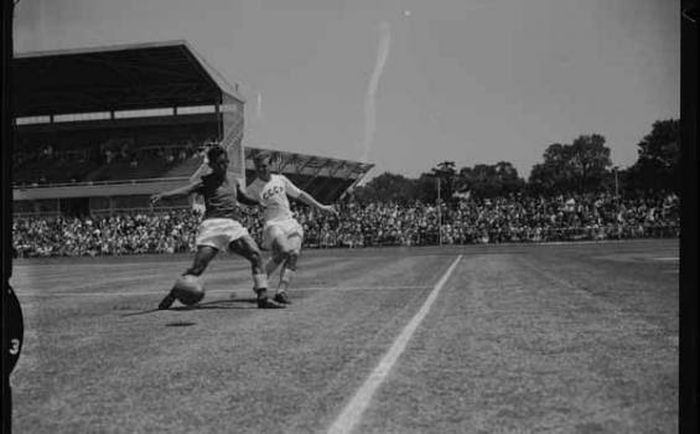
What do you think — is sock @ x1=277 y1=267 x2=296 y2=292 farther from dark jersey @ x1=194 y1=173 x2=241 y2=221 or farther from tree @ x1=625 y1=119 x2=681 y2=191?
tree @ x1=625 y1=119 x2=681 y2=191

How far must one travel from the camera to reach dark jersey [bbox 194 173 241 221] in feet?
20.0

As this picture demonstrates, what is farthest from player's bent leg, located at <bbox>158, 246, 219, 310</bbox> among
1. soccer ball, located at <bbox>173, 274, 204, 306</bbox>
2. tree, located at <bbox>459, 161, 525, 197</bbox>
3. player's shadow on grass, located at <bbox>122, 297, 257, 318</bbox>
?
tree, located at <bbox>459, 161, 525, 197</bbox>

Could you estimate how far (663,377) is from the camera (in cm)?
314

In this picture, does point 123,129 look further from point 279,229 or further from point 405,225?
point 405,225

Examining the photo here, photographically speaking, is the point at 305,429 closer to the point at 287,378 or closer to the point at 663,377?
the point at 287,378

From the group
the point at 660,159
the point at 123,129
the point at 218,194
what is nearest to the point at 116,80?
the point at 218,194

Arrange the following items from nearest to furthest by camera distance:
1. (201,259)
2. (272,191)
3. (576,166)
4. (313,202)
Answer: (576,166) → (201,259) → (272,191) → (313,202)

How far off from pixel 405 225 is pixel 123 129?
983 cm

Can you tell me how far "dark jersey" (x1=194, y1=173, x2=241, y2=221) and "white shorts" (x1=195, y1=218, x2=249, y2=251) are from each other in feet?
0.25

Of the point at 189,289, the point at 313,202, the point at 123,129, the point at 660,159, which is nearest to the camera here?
the point at 660,159

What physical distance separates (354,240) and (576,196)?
14.3 metres

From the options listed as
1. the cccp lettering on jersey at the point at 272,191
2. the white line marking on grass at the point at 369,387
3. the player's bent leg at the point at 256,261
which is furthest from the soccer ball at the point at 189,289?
the white line marking on grass at the point at 369,387

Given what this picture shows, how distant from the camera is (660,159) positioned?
7.68 feet
